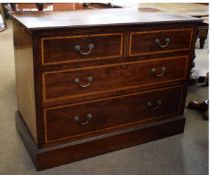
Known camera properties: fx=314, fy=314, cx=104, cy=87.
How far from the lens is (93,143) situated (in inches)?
69.2

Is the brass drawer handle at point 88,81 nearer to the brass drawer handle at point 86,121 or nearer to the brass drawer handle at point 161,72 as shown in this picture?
the brass drawer handle at point 86,121

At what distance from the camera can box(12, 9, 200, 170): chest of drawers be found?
148cm

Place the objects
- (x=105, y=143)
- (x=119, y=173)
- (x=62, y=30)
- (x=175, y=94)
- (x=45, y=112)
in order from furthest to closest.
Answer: (x=175, y=94)
(x=105, y=143)
(x=119, y=173)
(x=45, y=112)
(x=62, y=30)

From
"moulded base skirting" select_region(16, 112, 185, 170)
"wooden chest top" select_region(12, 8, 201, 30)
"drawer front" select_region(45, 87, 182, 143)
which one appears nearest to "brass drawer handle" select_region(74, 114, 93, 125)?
"drawer front" select_region(45, 87, 182, 143)

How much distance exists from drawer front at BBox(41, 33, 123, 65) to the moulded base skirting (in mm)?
481

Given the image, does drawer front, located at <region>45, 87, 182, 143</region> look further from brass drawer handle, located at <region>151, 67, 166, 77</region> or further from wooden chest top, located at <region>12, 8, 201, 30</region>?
wooden chest top, located at <region>12, 8, 201, 30</region>

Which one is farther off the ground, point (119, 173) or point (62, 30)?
point (62, 30)

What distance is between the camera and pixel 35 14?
1.71m

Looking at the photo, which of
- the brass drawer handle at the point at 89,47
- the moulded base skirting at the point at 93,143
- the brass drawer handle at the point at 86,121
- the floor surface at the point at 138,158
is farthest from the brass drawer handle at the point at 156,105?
the brass drawer handle at the point at 89,47

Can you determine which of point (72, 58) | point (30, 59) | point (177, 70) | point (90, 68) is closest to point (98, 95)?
point (90, 68)

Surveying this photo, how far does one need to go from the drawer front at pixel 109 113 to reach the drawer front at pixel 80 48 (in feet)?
Result: 0.85

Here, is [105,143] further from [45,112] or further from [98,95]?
[45,112]

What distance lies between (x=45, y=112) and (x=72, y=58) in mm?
304

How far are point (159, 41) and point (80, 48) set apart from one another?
1.54 feet
